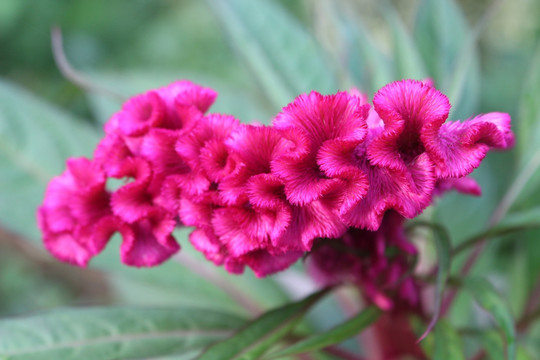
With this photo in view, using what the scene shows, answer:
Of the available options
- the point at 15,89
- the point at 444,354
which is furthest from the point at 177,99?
the point at 15,89

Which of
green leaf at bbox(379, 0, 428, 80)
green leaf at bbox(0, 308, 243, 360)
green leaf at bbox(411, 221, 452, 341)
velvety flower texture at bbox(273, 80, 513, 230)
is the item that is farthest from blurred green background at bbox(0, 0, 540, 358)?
velvety flower texture at bbox(273, 80, 513, 230)

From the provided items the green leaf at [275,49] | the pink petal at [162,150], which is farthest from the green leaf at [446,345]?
the green leaf at [275,49]

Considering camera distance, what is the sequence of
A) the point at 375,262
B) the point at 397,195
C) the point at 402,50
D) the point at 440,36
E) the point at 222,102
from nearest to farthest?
1. the point at 397,195
2. the point at 375,262
3. the point at 402,50
4. the point at 440,36
5. the point at 222,102

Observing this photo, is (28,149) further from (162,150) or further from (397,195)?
(397,195)

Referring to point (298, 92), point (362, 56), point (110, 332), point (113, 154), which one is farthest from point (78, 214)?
point (362, 56)

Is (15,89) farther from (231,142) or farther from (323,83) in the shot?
(231,142)

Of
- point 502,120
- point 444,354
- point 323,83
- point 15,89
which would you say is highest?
point 15,89
